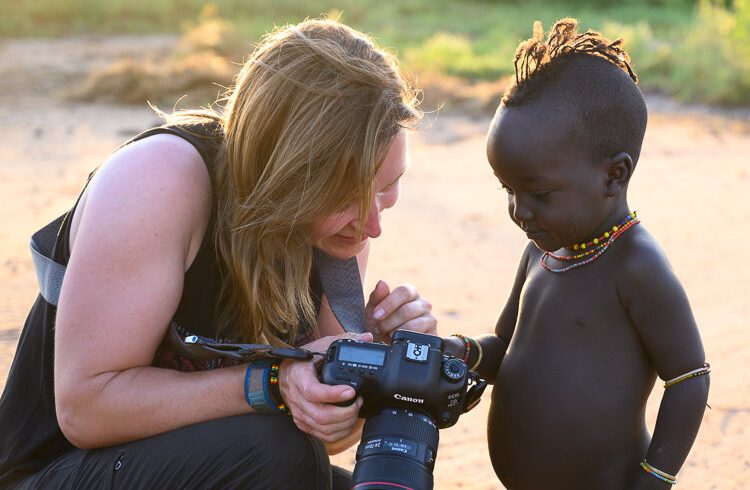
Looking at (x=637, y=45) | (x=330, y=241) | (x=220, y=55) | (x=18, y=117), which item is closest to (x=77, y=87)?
(x=18, y=117)

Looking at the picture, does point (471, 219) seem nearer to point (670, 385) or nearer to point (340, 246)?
point (340, 246)

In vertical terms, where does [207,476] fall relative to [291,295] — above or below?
below

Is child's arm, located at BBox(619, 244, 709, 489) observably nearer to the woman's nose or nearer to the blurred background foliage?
the woman's nose

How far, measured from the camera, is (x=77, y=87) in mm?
8734

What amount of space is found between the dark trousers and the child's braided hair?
82cm

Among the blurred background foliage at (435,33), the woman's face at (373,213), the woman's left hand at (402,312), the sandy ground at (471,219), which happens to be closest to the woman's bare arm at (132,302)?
the woman's face at (373,213)

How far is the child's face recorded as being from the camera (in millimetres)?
1902

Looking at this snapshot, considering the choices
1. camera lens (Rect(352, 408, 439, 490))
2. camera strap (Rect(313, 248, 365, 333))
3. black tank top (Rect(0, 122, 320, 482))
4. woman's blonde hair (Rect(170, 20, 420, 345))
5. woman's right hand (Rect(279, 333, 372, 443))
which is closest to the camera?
camera lens (Rect(352, 408, 439, 490))

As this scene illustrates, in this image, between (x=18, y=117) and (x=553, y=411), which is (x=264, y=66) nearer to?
(x=553, y=411)

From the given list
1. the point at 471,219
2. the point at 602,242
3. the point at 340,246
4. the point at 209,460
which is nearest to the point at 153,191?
the point at 340,246

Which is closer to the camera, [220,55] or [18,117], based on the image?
[18,117]

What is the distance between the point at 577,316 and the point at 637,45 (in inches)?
359

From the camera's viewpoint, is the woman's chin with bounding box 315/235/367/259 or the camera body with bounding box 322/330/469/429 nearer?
the camera body with bounding box 322/330/469/429

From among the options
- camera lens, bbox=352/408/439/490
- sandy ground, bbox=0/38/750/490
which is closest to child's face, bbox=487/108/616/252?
camera lens, bbox=352/408/439/490
